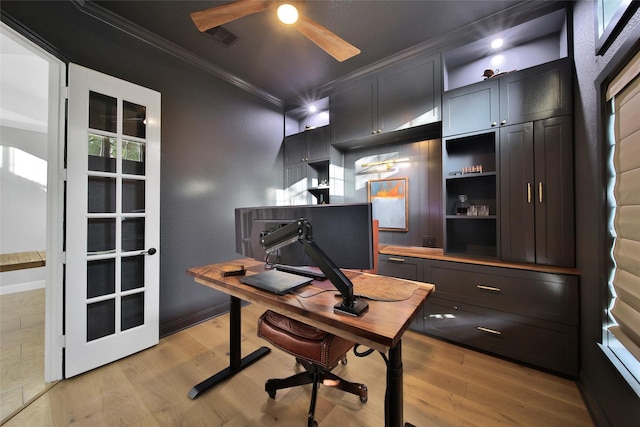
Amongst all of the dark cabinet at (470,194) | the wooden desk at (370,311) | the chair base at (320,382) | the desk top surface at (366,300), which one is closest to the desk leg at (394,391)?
the wooden desk at (370,311)

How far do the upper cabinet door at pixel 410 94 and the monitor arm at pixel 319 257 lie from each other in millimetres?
2145

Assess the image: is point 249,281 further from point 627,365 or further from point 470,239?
point 470,239

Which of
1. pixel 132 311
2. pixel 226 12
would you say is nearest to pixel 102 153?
pixel 132 311

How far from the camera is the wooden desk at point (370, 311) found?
809 millimetres

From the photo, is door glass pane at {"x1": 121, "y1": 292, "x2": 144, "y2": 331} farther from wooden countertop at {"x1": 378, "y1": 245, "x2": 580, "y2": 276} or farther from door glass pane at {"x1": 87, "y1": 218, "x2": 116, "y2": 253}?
wooden countertop at {"x1": 378, "y1": 245, "x2": 580, "y2": 276}

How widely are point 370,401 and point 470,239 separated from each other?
195cm

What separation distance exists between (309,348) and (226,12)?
7.05 feet

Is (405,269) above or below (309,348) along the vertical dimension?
above

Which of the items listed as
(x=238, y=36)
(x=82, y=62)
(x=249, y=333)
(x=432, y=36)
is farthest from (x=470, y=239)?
(x=82, y=62)

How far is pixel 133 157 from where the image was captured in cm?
212

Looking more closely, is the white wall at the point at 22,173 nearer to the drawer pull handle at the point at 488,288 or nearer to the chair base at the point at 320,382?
the chair base at the point at 320,382

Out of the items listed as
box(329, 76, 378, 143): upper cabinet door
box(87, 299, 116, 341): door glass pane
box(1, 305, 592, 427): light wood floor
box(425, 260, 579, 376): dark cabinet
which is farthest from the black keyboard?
box(329, 76, 378, 143): upper cabinet door

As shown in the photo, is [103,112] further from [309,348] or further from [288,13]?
[309,348]

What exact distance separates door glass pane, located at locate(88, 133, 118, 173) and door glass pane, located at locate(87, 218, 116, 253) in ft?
1.49
